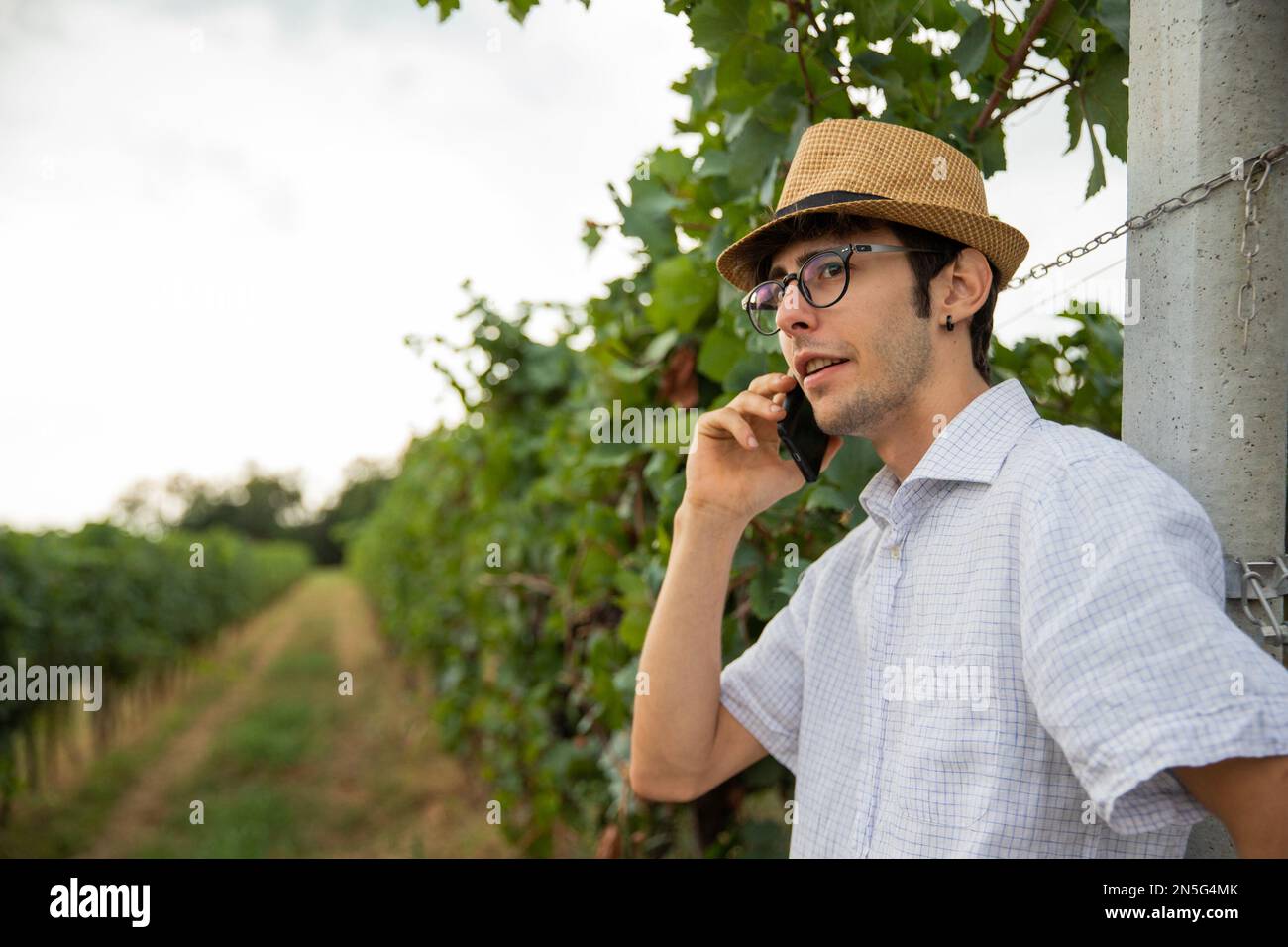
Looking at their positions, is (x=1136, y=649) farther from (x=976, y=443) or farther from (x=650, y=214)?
(x=650, y=214)

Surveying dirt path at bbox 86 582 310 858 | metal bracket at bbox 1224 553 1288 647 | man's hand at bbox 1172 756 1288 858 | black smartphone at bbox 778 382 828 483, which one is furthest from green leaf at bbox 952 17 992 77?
dirt path at bbox 86 582 310 858

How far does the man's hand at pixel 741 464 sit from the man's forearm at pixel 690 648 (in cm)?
4

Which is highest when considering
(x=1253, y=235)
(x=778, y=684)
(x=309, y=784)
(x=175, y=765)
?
(x=1253, y=235)

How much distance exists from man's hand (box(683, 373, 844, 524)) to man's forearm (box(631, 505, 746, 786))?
4 cm

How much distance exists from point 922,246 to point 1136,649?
74 centimetres

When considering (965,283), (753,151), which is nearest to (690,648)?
(965,283)

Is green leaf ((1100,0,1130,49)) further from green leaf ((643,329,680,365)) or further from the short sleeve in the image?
green leaf ((643,329,680,365))

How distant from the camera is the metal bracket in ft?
3.92

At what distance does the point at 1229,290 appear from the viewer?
123 cm

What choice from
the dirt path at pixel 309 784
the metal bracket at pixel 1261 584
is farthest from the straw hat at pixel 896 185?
the dirt path at pixel 309 784
